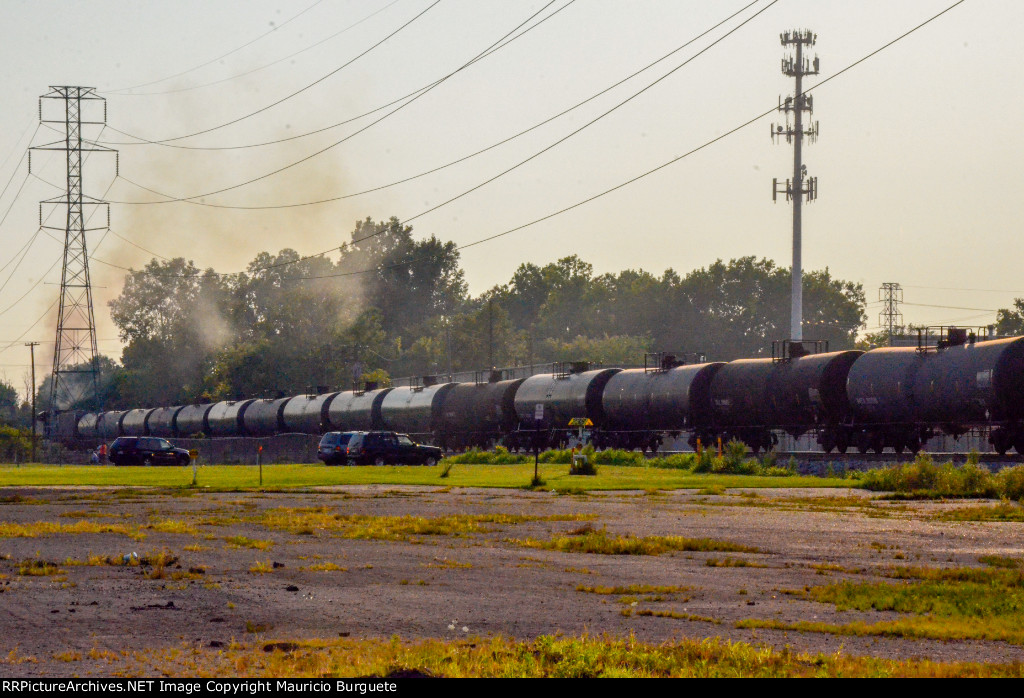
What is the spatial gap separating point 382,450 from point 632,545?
3719cm

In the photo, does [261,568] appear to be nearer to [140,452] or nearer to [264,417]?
[140,452]

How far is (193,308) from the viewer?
623 feet

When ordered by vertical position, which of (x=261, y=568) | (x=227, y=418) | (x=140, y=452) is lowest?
(x=140, y=452)

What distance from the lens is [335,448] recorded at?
5375 cm

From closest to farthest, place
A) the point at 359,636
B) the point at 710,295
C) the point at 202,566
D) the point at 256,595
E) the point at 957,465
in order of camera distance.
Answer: the point at 359,636 < the point at 256,595 < the point at 202,566 < the point at 957,465 < the point at 710,295

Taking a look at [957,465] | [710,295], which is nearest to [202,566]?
[957,465]

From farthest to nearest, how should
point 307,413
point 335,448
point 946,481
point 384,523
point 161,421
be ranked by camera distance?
point 161,421 → point 307,413 → point 335,448 → point 946,481 → point 384,523

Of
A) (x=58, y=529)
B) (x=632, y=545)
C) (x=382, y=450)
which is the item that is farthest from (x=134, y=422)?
(x=632, y=545)

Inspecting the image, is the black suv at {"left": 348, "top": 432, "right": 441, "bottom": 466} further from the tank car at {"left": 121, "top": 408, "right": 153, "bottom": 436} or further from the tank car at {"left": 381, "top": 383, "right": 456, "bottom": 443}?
the tank car at {"left": 121, "top": 408, "right": 153, "bottom": 436}

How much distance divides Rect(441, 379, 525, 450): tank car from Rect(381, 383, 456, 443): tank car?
43cm

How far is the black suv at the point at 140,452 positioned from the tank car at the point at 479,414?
14.1m

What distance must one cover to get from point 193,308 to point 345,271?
24.1 meters

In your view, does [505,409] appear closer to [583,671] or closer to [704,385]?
[704,385]

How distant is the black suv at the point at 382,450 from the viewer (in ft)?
172
